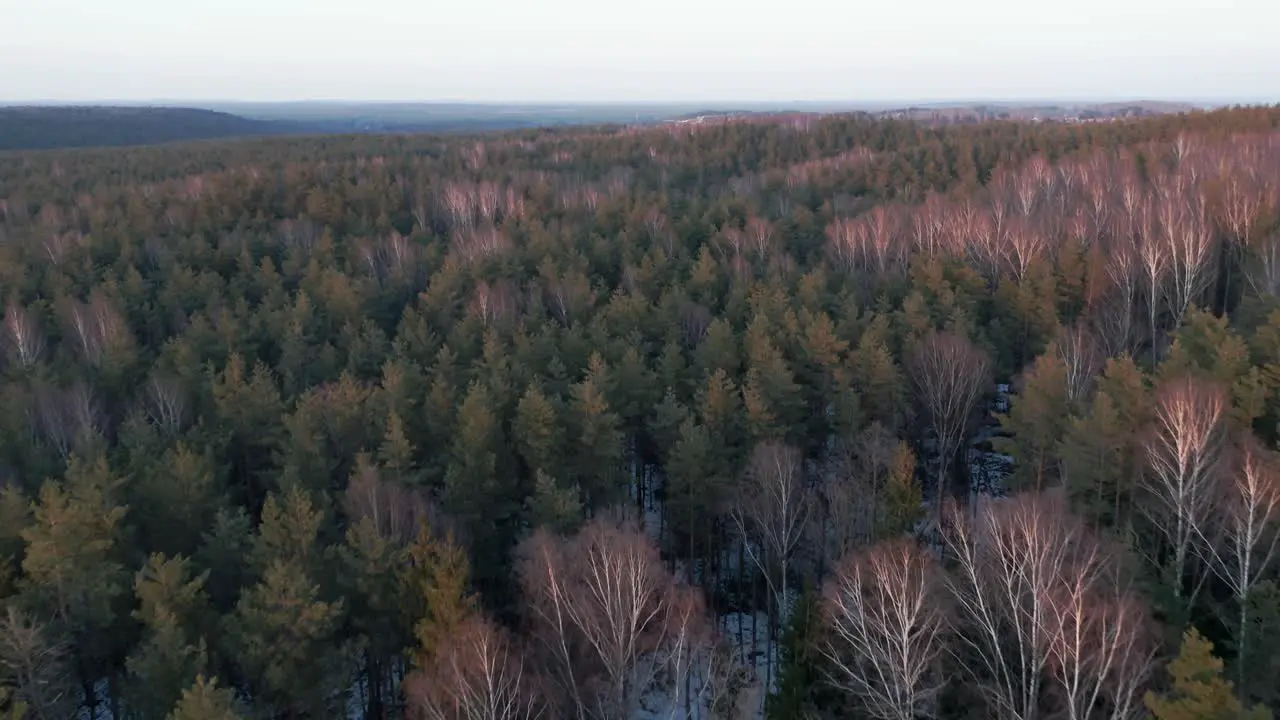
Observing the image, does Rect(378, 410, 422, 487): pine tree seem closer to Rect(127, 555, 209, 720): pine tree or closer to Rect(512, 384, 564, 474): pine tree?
Rect(512, 384, 564, 474): pine tree

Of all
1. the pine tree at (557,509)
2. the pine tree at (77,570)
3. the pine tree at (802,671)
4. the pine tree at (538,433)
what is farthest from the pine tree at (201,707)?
the pine tree at (538,433)

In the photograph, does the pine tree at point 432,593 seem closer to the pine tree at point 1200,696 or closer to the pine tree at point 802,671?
the pine tree at point 802,671

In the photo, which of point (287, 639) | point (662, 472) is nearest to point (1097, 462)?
point (662, 472)

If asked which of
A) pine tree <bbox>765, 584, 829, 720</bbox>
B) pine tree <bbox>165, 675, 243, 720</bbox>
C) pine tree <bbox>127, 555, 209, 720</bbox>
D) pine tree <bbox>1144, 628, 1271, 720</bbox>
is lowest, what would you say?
pine tree <bbox>765, 584, 829, 720</bbox>

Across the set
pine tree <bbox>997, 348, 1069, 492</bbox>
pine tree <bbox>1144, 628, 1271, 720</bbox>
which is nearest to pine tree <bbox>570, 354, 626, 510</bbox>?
pine tree <bbox>997, 348, 1069, 492</bbox>

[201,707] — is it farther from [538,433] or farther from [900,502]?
[900,502]

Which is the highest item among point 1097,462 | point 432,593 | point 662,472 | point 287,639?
point 1097,462

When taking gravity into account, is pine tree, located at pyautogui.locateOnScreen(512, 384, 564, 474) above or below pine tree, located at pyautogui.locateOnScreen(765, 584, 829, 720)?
above
